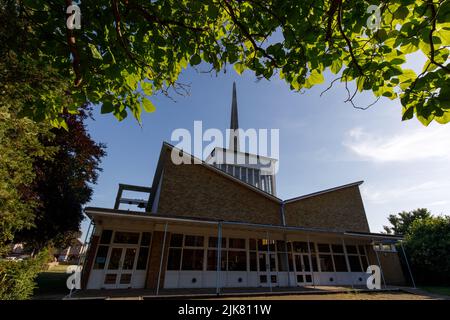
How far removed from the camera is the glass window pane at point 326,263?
16750mm

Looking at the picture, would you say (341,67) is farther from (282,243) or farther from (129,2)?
(282,243)

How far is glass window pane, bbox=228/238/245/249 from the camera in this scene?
14812 mm

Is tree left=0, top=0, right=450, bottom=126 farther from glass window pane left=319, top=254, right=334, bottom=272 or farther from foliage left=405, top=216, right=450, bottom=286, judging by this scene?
foliage left=405, top=216, right=450, bottom=286

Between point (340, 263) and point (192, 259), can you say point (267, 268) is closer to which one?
point (192, 259)

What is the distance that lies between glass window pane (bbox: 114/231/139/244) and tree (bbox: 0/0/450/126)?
11939 mm

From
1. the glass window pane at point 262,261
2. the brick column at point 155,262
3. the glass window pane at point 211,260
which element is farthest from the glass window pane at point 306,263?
the brick column at point 155,262

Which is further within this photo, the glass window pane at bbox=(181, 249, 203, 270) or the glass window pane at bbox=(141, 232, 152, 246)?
the glass window pane at bbox=(181, 249, 203, 270)

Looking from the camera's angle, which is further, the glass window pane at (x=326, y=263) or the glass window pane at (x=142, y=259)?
the glass window pane at (x=326, y=263)

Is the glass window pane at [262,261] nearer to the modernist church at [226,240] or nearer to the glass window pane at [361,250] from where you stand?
the modernist church at [226,240]

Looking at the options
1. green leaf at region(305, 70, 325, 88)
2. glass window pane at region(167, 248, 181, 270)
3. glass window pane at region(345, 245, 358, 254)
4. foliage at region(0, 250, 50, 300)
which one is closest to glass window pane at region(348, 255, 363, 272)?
glass window pane at region(345, 245, 358, 254)

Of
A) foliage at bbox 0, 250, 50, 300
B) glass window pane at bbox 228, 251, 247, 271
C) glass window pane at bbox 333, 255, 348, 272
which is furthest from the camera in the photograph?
glass window pane at bbox 333, 255, 348, 272

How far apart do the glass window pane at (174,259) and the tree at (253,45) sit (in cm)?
1215

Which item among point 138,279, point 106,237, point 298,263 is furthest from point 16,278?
point 298,263

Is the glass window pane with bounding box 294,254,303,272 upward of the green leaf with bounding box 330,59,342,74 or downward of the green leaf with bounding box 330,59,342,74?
downward
